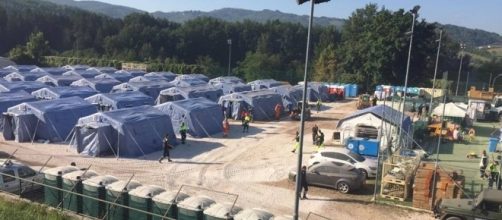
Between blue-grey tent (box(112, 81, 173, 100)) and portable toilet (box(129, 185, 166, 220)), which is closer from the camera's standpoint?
portable toilet (box(129, 185, 166, 220))

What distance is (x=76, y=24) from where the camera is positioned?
368 ft

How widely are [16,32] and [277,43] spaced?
189 feet

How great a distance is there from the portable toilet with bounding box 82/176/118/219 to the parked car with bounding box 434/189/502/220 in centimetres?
1062

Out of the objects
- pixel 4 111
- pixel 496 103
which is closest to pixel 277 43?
pixel 496 103

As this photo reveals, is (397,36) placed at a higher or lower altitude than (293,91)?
higher

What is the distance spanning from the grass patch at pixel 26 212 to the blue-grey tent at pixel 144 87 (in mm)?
25819

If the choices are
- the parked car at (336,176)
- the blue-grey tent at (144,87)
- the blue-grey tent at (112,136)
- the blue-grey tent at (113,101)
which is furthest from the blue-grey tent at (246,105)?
the parked car at (336,176)

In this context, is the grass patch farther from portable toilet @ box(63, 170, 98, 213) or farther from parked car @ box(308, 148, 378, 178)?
parked car @ box(308, 148, 378, 178)

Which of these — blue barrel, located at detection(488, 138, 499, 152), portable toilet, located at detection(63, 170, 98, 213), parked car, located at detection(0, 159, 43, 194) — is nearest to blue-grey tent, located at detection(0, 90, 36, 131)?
parked car, located at detection(0, 159, 43, 194)

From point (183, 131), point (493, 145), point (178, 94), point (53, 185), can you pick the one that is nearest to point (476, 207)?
point (53, 185)

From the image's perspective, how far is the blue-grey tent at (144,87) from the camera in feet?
134

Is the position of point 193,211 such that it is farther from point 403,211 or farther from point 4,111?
point 4,111

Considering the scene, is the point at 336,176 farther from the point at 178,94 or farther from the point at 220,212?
the point at 178,94

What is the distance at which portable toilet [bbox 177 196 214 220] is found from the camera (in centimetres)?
1339
